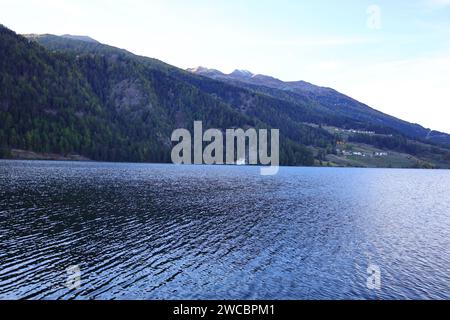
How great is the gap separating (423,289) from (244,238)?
2693cm

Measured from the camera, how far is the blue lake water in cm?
3506

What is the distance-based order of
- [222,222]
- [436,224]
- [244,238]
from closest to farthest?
1. [244,238]
2. [222,222]
3. [436,224]

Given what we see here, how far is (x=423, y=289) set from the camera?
122 ft

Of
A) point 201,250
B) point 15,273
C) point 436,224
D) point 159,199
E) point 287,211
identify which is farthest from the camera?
point 159,199

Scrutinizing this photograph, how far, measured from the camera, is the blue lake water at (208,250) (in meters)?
35.1

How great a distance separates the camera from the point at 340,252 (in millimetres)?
51531

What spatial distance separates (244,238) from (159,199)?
41.9 meters

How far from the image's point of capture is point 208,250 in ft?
161
